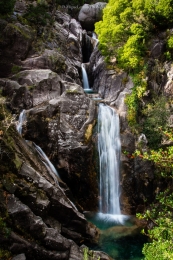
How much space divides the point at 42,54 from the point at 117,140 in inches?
432

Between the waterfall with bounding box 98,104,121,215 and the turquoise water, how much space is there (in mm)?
1127

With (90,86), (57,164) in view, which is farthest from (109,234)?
(90,86)

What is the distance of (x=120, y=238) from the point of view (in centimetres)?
1482

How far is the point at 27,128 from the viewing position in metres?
18.3

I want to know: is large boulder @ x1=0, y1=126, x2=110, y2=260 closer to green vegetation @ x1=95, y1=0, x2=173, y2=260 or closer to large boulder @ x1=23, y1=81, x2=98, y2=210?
large boulder @ x1=23, y1=81, x2=98, y2=210

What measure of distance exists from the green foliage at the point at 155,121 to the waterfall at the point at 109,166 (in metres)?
2.27

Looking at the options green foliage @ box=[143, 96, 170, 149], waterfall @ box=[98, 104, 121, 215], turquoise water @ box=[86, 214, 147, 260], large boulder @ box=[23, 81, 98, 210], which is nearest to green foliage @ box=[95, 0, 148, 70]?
green foliage @ box=[143, 96, 170, 149]

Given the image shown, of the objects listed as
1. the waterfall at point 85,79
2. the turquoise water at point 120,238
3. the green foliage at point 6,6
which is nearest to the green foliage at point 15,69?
the green foliage at point 6,6

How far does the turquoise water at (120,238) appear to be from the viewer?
13.6m

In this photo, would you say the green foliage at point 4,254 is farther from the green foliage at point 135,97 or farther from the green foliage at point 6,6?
the green foliage at point 6,6

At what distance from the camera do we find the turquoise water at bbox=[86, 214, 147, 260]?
13.6 meters

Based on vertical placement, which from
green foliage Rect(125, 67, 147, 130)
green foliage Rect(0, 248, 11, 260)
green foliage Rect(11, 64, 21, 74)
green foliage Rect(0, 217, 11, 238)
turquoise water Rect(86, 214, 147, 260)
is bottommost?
turquoise water Rect(86, 214, 147, 260)

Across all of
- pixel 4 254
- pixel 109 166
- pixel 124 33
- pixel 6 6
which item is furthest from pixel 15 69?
pixel 4 254

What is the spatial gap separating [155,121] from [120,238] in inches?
328
